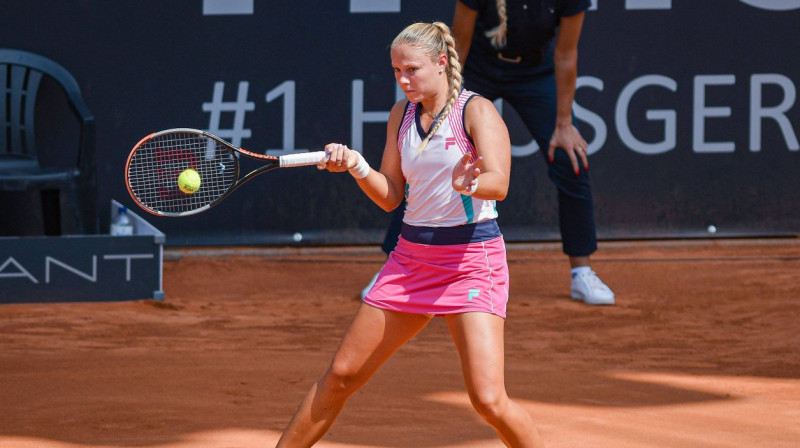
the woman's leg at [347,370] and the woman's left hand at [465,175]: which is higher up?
the woman's left hand at [465,175]

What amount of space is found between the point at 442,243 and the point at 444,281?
10 cm

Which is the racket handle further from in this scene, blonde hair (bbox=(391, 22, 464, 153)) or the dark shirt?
the dark shirt

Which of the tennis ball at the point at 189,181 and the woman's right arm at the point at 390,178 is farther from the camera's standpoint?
the tennis ball at the point at 189,181

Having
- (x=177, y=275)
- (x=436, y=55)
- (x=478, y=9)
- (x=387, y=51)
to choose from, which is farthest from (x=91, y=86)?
(x=436, y=55)

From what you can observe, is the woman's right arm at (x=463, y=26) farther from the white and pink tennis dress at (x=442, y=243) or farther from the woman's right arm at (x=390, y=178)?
the white and pink tennis dress at (x=442, y=243)

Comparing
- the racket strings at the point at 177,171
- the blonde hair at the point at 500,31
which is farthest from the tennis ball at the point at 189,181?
the blonde hair at the point at 500,31

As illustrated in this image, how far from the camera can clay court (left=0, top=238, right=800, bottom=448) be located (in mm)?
3605

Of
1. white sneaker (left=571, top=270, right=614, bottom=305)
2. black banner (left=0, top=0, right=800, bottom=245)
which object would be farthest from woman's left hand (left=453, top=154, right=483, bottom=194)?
black banner (left=0, top=0, right=800, bottom=245)

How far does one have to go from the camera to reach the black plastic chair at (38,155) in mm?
5711

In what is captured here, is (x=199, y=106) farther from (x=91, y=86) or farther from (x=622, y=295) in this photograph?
(x=622, y=295)

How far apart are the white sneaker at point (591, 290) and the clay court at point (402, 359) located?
72mm

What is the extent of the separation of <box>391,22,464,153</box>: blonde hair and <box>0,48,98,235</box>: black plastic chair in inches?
129

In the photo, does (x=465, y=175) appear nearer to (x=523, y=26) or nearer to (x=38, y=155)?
(x=523, y=26)

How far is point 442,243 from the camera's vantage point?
288 centimetres
